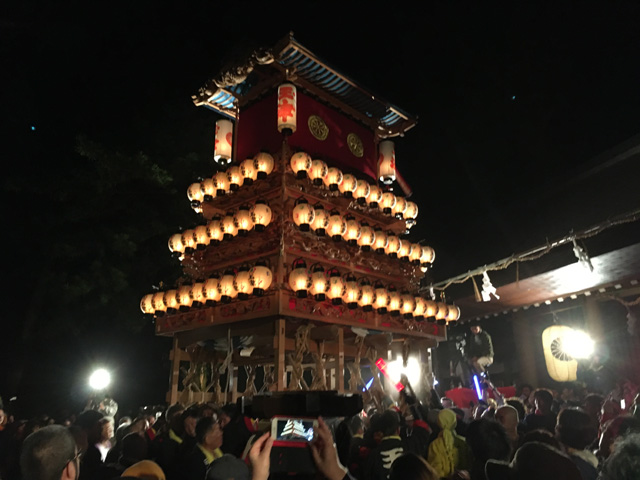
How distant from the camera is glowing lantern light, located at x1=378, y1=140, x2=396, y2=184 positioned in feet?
53.1

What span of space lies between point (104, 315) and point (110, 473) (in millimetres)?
14398

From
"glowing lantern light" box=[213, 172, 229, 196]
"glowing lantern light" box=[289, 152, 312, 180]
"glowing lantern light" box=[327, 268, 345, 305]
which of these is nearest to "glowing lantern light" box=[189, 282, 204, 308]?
"glowing lantern light" box=[213, 172, 229, 196]

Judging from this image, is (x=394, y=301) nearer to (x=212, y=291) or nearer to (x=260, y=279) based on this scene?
(x=260, y=279)

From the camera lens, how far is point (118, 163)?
655 inches

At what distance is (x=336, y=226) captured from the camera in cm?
1237

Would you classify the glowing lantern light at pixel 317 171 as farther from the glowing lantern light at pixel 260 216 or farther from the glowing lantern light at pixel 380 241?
the glowing lantern light at pixel 380 241

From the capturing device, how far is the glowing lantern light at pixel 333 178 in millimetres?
13016

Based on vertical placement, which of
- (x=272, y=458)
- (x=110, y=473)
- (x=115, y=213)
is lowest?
(x=110, y=473)

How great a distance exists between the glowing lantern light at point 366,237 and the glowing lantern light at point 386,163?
351 cm

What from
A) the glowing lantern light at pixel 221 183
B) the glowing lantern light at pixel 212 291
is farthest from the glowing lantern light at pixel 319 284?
the glowing lantern light at pixel 221 183

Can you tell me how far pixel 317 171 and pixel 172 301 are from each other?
5603mm

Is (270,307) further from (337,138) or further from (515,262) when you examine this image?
(515,262)

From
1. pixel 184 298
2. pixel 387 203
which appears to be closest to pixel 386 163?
pixel 387 203

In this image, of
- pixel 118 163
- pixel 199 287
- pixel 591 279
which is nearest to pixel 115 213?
pixel 118 163
